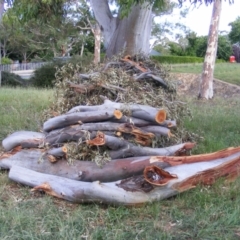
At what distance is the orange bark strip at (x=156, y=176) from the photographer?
12.2 feet

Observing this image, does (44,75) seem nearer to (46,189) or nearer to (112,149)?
(112,149)

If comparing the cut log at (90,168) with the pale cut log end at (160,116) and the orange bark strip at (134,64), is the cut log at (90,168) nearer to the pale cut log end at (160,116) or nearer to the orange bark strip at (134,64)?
the pale cut log end at (160,116)

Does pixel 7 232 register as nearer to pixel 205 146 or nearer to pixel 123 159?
pixel 123 159

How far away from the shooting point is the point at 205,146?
5602mm

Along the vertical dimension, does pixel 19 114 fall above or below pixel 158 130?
below

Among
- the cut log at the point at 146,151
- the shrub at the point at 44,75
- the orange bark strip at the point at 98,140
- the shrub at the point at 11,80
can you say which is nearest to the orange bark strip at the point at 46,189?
the orange bark strip at the point at 98,140

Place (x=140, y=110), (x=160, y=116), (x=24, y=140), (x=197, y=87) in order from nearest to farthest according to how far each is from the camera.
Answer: (x=160, y=116) → (x=140, y=110) → (x=24, y=140) → (x=197, y=87)

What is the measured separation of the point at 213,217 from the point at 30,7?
15.0 feet

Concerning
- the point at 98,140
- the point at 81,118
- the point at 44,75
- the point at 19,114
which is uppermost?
the point at 81,118

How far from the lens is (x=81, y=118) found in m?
4.68

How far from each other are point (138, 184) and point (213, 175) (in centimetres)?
88

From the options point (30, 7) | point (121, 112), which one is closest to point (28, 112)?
point (30, 7)

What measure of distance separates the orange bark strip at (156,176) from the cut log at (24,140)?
1606 millimetres

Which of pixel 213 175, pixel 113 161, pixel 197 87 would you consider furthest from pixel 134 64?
pixel 197 87
